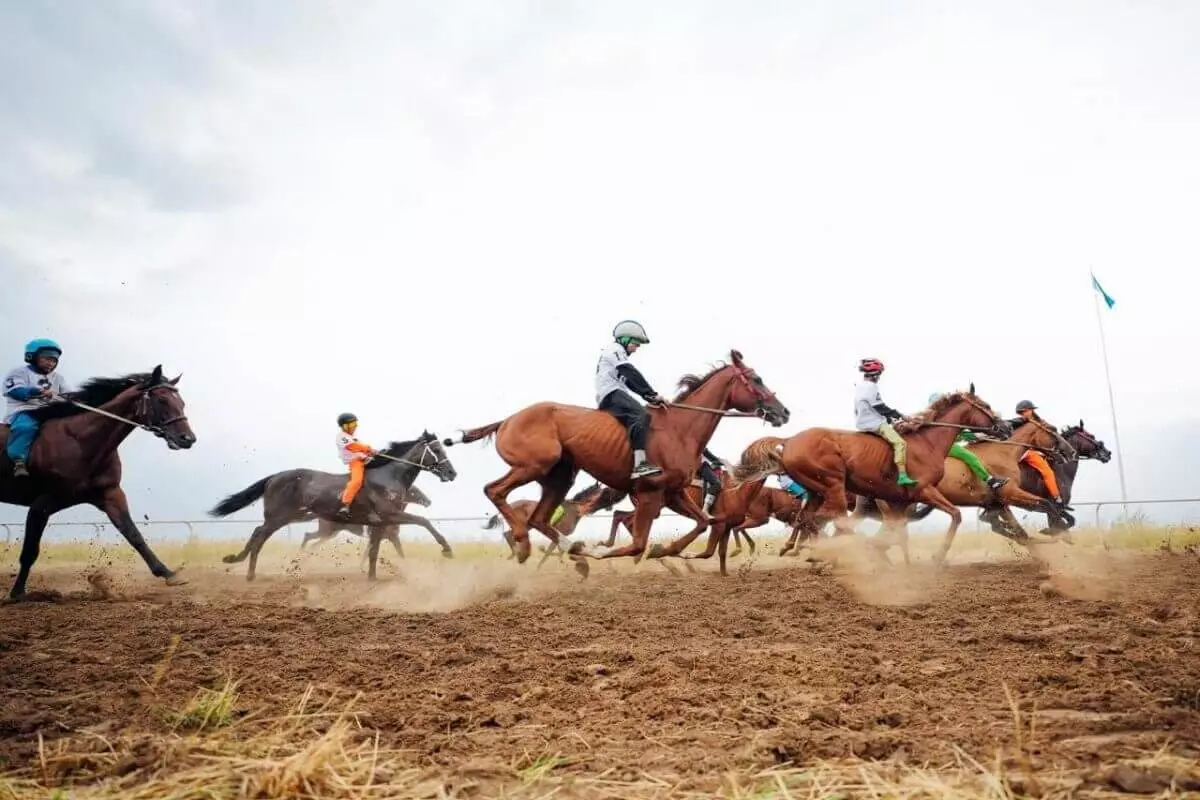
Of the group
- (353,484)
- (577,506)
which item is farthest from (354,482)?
(577,506)

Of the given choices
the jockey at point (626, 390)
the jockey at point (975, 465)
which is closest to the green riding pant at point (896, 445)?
the jockey at point (975, 465)

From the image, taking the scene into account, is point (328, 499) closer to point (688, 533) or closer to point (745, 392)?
point (688, 533)

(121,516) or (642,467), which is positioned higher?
(642,467)

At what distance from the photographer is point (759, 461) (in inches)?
555

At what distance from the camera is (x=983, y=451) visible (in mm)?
14844

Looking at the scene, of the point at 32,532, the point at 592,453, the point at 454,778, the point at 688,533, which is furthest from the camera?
the point at 688,533

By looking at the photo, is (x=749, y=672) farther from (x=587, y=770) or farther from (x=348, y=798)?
(x=348, y=798)

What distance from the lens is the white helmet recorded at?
11.3 meters

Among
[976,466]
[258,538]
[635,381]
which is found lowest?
[258,538]

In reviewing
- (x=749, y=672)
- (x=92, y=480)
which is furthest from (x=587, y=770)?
(x=92, y=480)

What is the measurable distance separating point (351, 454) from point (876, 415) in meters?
8.45

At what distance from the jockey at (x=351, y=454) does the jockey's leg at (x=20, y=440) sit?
5.06 metres

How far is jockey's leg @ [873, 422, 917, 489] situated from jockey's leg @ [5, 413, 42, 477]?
1106 cm

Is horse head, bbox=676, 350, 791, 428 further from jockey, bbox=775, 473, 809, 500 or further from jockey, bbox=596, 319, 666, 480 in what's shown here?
jockey, bbox=775, 473, 809, 500
